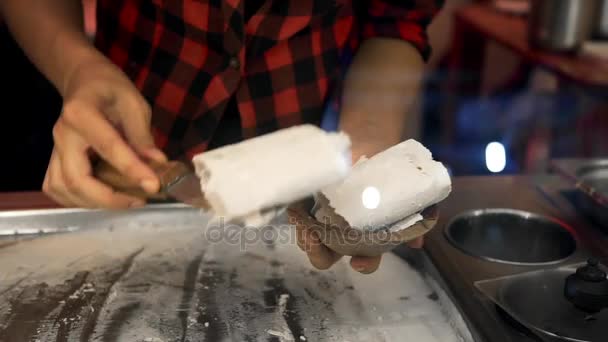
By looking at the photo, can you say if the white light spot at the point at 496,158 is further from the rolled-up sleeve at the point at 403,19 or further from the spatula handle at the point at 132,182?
the spatula handle at the point at 132,182

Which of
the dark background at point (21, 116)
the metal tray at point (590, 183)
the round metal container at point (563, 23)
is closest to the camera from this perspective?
the metal tray at point (590, 183)

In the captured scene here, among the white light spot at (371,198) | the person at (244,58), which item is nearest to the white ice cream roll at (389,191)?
the white light spot at (371,198)

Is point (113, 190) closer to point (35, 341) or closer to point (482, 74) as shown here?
point (35, 341)

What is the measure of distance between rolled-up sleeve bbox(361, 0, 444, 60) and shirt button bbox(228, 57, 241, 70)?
1.19 feet

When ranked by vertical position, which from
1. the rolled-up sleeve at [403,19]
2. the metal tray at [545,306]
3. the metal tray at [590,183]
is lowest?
the metal tray at [545,306]

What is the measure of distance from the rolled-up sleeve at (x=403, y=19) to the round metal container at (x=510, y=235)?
475 mm

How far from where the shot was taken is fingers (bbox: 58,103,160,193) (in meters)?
0.82

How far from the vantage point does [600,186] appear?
1183 mm

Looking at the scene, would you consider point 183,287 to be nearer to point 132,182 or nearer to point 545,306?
point 132,182

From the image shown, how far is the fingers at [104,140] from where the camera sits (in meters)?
0.82

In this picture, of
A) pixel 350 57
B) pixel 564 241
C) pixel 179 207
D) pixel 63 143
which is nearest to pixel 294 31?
pixel 350 57

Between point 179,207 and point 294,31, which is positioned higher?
point 294,31

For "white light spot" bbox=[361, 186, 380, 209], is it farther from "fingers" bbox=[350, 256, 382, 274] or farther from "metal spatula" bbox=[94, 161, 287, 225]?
"metal spatula" bbox=[94, 161, 287, 225]

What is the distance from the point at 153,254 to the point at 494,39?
202 cm
